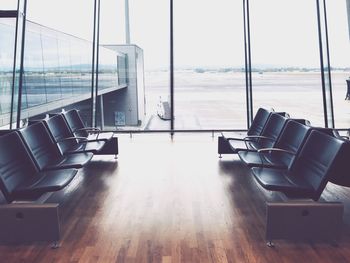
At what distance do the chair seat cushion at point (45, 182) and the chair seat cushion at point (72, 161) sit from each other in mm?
141

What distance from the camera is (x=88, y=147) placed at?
4.45m

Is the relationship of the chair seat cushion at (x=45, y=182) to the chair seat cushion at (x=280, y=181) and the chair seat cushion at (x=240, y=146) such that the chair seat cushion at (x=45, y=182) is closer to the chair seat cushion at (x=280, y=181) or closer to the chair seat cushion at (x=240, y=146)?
the chair seat cushion at (x=280, y=181)

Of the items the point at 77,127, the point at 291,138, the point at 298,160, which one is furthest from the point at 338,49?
the point at 77,127

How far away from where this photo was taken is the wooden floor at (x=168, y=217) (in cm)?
250

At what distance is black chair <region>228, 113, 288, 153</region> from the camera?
428cm

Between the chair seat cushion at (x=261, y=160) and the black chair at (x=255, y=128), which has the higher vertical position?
the black chair at (x=255, y=128)

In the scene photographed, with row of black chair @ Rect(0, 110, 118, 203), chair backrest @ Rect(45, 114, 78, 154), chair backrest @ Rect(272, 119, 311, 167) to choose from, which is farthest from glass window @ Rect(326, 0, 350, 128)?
chair backrest @ Rect(45, 114, 78, 154)

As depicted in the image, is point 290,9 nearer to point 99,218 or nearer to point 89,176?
point 89,176

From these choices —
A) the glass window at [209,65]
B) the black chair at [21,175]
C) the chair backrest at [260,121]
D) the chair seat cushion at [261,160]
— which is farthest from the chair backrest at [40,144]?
the glass window at [209,65]

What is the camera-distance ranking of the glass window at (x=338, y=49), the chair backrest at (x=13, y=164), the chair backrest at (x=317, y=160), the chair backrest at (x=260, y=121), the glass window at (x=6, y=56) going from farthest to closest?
the glass window at (x=338, y=49) → the glass window at (x=6, y=56) → the chair backrest at (x=260, y=121) → the chair backrest at (x=13, y=164) → the chair backrest at (x=317, y=160)

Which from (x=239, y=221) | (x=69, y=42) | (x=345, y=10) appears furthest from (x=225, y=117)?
(x=239, y=221)

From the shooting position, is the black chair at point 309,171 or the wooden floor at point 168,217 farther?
the black chair at point 309,171

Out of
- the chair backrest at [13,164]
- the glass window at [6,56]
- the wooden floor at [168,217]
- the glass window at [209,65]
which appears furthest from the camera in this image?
the glass window at [209,65]

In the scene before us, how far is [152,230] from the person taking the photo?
290 centimetres
